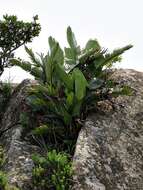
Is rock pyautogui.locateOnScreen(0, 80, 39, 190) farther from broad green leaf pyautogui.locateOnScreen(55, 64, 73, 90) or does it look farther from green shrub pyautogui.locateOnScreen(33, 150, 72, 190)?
broad green leaf pyautogui.locateOnScreen(55, 64, 73, 90)

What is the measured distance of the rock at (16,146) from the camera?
9.12 metres

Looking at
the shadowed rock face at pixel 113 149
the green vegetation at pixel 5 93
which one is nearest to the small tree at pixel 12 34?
the green vegetation at pixel 5 93

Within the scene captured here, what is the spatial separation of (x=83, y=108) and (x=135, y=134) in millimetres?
1185

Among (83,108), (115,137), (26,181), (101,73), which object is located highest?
(101,73)

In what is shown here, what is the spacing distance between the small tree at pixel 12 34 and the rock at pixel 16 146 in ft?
2.72

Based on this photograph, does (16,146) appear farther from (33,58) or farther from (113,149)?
(33,58)

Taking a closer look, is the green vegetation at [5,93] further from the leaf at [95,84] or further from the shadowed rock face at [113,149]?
the shadowed rock face at [113,149]

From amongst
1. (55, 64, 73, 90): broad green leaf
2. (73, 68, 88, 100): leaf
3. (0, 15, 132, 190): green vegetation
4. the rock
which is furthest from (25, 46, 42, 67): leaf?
(73, 68, 88, 100): leaf

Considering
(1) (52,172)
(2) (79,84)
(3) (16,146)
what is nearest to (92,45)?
(2) (79,84)

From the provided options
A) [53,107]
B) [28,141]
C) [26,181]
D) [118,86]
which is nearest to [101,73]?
[118,86]

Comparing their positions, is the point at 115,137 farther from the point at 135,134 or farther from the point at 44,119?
the point at 44,119

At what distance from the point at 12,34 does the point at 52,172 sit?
15.8 ft

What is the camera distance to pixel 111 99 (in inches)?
432

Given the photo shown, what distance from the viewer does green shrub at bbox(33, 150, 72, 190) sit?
8.74 meters
